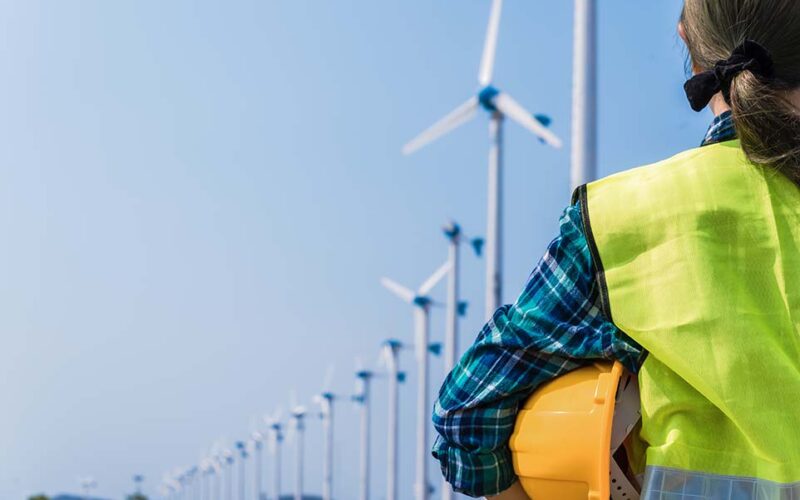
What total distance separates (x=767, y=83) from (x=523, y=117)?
23168mm

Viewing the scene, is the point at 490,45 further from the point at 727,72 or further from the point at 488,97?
the point at 727,72

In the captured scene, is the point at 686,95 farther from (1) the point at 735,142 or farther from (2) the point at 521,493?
(2) the point at 521,493

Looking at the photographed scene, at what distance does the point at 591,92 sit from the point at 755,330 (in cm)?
996

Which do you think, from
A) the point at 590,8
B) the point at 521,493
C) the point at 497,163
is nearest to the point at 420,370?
the point at 497,163

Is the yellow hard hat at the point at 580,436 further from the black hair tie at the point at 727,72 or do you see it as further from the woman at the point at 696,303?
the black hair tie at the point at 727,72

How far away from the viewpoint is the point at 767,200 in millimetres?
2244

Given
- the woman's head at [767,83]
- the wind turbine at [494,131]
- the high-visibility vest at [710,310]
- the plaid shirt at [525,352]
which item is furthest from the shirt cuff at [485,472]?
the wind turbine at [494,131]

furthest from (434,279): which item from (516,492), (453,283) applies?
(516,492)

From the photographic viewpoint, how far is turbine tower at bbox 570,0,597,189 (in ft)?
34.7

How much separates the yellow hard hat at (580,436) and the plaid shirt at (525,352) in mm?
32

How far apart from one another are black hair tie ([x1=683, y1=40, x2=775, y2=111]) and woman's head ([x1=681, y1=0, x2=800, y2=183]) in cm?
1

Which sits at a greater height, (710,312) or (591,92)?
(591,92)

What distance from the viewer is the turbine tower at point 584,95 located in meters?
10.6

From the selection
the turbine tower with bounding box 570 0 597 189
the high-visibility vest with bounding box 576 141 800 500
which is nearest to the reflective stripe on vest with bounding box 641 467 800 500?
the high-visibility vest with bounding box 576 141 800 500
